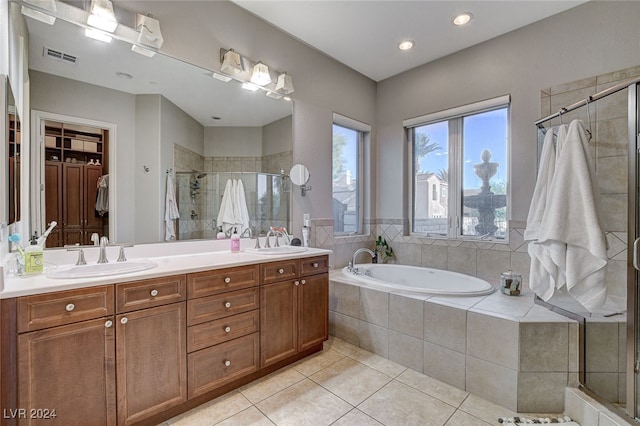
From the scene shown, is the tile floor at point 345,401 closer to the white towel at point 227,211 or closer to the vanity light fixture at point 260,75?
the white towel at point 227,211

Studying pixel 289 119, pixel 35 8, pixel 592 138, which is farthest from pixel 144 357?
pixel 592 138

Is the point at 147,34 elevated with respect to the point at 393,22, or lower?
lower

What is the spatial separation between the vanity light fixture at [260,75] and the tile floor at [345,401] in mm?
2390

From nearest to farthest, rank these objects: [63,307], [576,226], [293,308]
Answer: [63,307], [576,226], [293,308]

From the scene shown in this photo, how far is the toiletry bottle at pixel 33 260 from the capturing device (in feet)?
4.64

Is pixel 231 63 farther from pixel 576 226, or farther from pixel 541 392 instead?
pixel 541 392

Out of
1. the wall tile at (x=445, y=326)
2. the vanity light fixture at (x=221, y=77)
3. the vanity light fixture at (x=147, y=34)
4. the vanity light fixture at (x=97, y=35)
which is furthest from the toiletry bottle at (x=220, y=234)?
the wall tile at (x=445, y=326)

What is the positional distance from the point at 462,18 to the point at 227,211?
2663 mm

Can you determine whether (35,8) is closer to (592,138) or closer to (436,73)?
(436,73)

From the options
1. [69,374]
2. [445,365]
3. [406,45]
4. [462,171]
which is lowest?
[445,365]

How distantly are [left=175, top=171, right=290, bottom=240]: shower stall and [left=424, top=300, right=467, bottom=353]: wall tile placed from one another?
1.51m

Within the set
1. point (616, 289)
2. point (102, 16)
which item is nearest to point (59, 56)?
point (102, 16)

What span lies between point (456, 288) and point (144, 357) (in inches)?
105

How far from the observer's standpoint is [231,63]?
236cm
